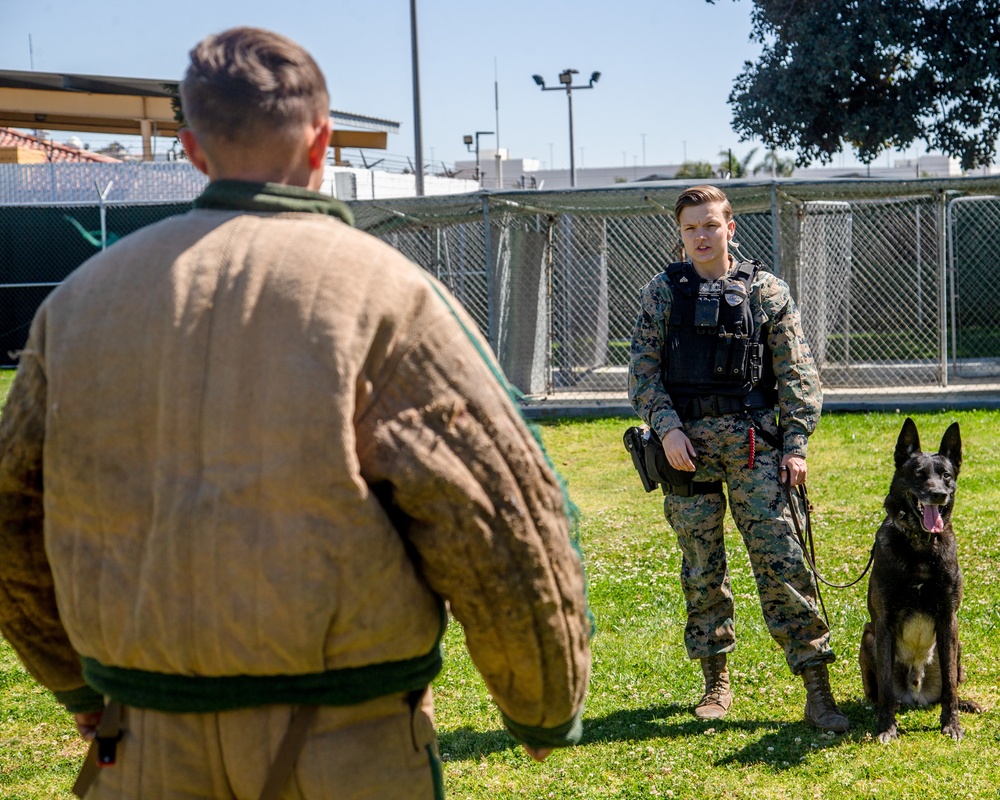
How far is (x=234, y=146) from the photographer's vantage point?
168 centimetres

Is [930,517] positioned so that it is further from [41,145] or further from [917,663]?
[41,145]

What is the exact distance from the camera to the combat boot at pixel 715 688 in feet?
15.6

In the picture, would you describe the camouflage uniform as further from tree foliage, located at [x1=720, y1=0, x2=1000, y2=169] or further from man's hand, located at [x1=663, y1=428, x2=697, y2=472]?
tree foliage, located at [x1=720, y1=0, x2=1000, y2=169]

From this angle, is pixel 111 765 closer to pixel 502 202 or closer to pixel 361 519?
pixel 361 519

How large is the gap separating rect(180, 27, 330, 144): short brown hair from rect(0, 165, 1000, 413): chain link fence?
9573mm

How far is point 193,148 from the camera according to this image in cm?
176

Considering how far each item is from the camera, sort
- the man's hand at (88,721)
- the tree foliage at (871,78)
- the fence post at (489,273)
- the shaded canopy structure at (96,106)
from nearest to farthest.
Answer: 1. the man's hand at (88,721)
2. the fence post at (489,273)
3. the tree foliage at (871,78)
4. the shaded canopy structure at (96,106)

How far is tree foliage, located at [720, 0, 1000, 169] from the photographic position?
19.5 metres

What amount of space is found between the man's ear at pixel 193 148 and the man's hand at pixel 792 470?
315 cm

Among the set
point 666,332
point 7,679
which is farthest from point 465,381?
point 7,679

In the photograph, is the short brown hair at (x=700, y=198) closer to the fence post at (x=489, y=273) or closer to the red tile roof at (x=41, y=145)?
the fence post at (x=489, y=273)

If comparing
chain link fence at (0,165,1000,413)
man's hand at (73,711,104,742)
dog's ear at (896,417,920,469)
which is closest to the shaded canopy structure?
chain link fence at (0,165,1000,413)

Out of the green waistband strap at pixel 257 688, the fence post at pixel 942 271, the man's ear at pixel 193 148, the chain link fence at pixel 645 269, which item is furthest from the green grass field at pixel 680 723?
the chain link fence at pixel 645 269

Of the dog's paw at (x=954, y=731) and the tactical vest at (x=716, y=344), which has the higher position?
the tactical vest at (x=716, y=344)
